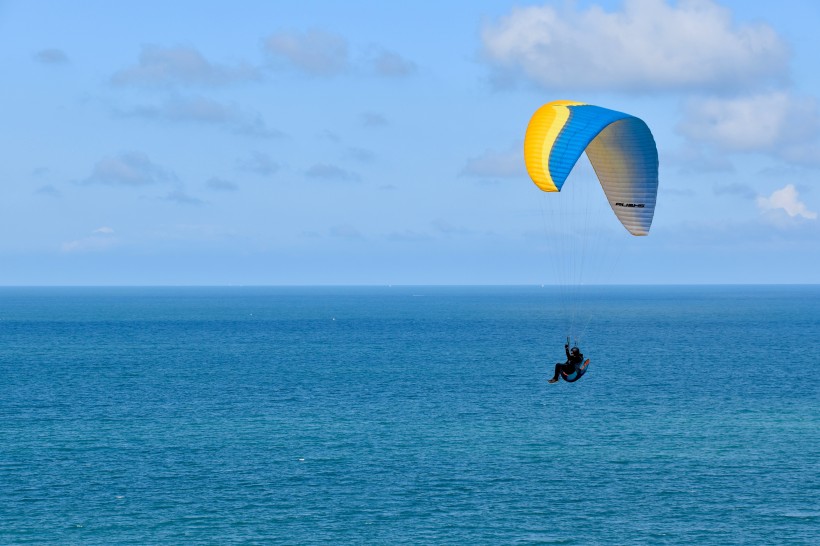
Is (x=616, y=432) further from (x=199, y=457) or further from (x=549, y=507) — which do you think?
(x=199, y=457)

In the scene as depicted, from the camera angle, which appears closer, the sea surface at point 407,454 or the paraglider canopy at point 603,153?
the paraglider canopy at point 603,153

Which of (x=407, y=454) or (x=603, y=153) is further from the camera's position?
(x=407, y=454)

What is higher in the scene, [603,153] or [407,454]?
[603,153]

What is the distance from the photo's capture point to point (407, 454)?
66.2m

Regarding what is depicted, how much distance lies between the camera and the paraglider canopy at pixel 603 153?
1602 inches

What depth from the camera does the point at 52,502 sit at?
178ft

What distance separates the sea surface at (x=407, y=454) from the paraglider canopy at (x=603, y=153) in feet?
55.8

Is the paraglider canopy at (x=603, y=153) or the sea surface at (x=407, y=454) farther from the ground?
the paraglider canopy at (x=603, y=153)

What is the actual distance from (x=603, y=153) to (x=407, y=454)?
94.8 ft

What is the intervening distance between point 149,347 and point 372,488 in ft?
349

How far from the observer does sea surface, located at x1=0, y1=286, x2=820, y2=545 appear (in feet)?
167

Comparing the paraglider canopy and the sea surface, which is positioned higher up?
the paraglider canopy

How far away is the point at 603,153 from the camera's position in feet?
148

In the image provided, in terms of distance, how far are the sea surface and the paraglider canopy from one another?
1702cm
